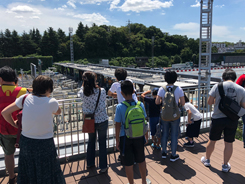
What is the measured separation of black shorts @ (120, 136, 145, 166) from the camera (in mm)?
2572

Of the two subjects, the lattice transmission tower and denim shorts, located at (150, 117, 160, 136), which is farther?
the lattice transmission tower

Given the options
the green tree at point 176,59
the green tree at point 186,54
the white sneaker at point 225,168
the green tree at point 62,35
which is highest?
the green tree at point 62,35

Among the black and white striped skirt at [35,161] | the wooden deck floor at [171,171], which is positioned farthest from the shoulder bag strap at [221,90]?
the black and white striped skirt at [35,161]

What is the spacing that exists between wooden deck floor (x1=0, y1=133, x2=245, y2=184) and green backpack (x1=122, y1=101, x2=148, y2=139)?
887 mm

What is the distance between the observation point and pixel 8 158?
2.73m

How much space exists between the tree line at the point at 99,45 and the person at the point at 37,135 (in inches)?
2479

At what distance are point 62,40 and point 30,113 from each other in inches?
2790

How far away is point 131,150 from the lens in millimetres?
2613

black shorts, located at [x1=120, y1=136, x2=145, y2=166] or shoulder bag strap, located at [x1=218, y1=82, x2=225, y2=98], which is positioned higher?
shoulder bag strap, located at [x1=218, y1=82, x2=225, y2=98]

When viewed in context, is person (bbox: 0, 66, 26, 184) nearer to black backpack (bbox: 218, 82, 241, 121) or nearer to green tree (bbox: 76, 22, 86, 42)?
black backpack (bbox: 218, 82, 241, 121)

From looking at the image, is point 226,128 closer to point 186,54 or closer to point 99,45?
point 99,45

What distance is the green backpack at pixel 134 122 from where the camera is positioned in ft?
8.19

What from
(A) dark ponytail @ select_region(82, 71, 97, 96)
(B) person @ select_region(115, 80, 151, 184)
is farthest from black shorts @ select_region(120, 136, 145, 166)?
(A) dark ponytail @ select_region(82, 71, 97, 96)

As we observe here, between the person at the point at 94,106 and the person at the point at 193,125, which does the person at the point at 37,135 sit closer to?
the person at the point at 94,106
